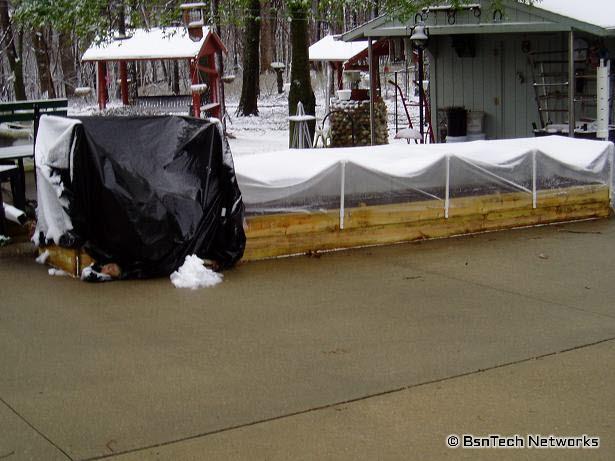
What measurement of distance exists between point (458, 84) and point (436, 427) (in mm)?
14282

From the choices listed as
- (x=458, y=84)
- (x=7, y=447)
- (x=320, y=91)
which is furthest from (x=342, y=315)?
(x=320, y=91)

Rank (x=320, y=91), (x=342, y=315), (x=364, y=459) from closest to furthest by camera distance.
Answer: (x=364, y=459), (x=342, y=315), (x=320, y=91)

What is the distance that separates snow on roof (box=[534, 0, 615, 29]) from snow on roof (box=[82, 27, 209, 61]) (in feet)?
35.6

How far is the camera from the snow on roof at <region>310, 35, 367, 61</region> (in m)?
31.6

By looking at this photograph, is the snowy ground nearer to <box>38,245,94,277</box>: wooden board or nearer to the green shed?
the green shed

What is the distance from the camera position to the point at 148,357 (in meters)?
6.10

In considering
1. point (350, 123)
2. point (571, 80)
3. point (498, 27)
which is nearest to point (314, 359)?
point (571, 80)

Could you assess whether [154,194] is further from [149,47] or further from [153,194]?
[149,47]

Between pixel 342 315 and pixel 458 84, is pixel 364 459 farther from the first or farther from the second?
pixel 458 84

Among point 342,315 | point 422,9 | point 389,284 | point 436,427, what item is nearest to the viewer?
point 436,427

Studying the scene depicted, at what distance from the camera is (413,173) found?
9930 millimetres

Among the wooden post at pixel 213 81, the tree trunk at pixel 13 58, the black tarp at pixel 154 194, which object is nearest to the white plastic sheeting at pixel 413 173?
the black tarp at pixel 154 194

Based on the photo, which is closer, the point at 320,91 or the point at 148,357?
the point at 148,357

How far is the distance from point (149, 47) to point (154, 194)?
17.5 meters
